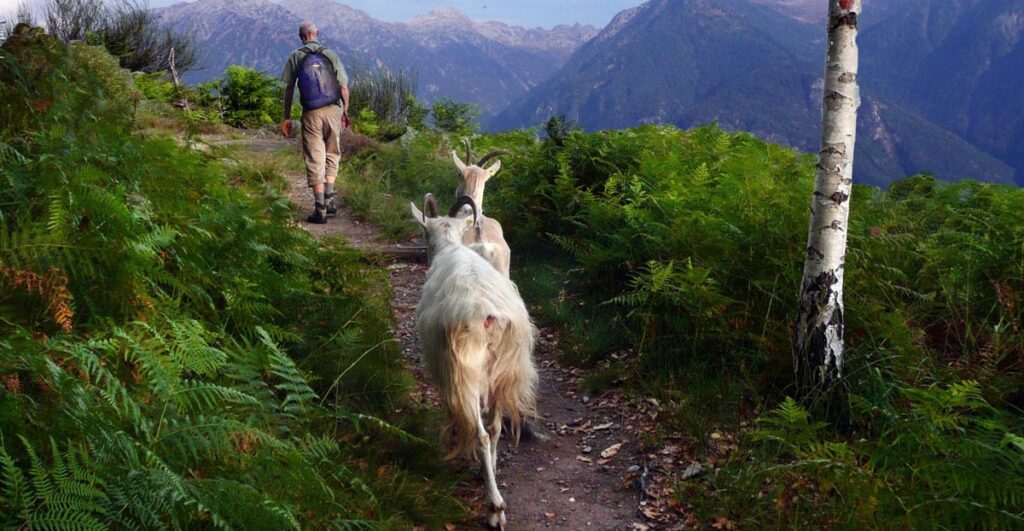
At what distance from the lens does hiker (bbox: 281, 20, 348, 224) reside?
34.1ft

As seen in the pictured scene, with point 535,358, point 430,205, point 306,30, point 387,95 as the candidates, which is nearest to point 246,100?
point 387,95

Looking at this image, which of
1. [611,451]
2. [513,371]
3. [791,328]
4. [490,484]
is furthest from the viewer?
[611,451]

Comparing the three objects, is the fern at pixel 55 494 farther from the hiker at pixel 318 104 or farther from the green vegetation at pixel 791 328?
the hiker at pixel 318 104

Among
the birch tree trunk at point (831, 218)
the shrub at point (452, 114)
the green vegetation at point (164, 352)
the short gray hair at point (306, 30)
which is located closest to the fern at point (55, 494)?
the green vegetation at point (164, 352)

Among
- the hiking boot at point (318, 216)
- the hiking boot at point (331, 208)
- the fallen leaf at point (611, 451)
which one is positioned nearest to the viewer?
the fallen leaf at point (611, 451)

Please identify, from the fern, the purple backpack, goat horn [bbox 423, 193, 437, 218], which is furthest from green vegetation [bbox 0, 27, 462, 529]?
the purple backpack

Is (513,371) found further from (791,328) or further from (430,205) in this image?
(430,205)

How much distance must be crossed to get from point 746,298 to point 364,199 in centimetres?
809

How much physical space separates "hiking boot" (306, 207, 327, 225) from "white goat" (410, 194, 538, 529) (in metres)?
6.86

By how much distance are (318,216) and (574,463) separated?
7.59m

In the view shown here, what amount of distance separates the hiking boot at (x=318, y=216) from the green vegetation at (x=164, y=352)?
196 inches

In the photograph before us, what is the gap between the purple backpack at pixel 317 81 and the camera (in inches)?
406

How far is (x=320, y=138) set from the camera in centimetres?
1093

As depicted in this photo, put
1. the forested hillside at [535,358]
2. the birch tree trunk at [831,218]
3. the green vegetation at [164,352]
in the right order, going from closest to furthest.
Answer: the green vegetation at [164,352]
the forested hillside at [535,358]
the birch tree trunk at [831,218]
